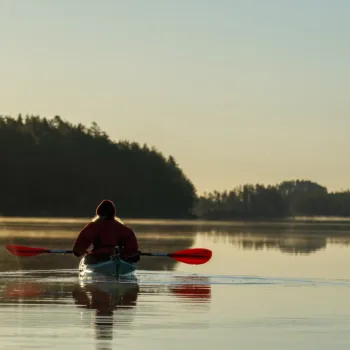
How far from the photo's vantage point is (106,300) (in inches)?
793

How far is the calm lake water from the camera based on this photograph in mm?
15227

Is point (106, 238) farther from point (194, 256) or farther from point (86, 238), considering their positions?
point (194, 256)

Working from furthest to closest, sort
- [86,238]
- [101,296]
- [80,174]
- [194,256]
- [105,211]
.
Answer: [80,174] → [194,256] → [86,238] → [105,211] → [101,296]

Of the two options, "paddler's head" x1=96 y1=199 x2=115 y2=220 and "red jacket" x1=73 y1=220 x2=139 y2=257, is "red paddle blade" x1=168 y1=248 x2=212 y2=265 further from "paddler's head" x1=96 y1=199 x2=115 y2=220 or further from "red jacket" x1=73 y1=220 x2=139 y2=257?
"paddler's head" x1=96 y1=199 x2=115 y2=220

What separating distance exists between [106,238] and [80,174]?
141496 millimetres

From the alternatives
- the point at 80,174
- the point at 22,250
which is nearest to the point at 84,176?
the point at 80,174

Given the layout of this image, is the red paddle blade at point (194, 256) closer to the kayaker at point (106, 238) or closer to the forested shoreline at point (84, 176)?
the kayaker at point (106, 238)

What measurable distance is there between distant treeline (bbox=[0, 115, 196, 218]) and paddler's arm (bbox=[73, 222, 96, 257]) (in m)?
121

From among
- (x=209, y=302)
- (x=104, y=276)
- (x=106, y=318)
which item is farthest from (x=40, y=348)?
(x=104, y=276)

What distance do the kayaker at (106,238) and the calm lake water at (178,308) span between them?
1.74 ft

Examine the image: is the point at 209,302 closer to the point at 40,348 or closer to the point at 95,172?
the point at 40,348

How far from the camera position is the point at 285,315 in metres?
18.4

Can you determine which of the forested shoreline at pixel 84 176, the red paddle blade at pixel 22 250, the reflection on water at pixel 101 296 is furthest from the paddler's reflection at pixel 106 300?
the forested shoreline at pixel 84 176

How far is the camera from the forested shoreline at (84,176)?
15375cm
